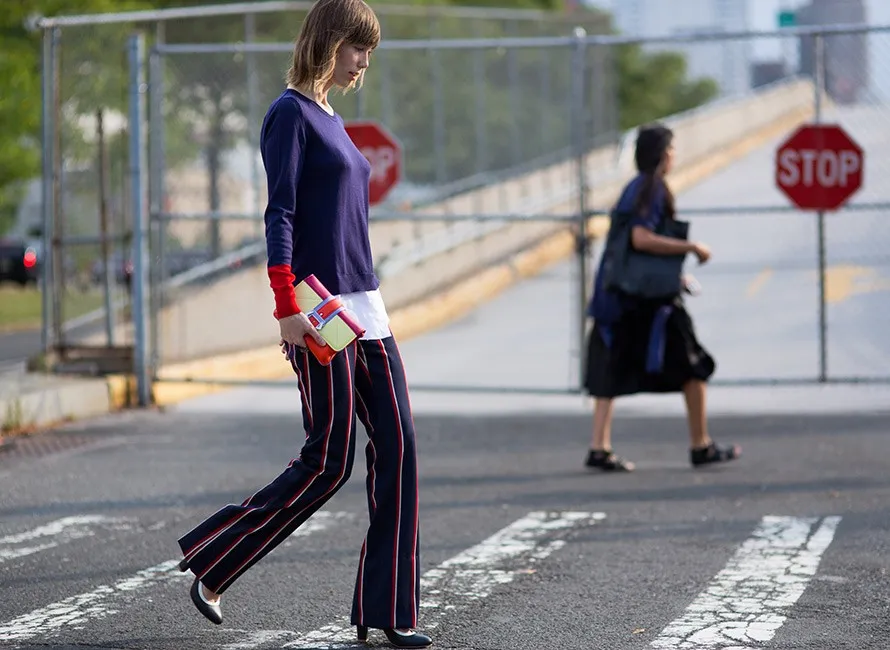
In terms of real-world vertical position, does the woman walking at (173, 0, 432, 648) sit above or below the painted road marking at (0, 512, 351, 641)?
above

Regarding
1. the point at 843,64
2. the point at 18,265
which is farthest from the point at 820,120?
the point at 18,265

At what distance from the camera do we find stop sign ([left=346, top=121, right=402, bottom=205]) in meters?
12.4

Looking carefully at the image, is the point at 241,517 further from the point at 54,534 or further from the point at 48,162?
the point at 48,162

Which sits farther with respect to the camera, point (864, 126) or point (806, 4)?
point (806, 4)

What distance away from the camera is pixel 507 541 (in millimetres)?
6754

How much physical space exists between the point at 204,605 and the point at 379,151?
782 cm

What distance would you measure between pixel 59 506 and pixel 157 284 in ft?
15.2

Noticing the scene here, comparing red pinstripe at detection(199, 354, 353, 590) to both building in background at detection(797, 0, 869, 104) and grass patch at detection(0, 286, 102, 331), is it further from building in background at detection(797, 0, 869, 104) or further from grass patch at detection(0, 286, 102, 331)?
grass patch at detection(0, 286, 102, 331)

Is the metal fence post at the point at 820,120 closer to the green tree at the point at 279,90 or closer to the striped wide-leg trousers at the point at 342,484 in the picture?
the green tree at the point at 279,90

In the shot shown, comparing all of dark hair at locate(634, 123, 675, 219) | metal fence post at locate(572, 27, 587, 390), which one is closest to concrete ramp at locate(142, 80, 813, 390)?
metal fence post at locate(572, 27, 587, 390)

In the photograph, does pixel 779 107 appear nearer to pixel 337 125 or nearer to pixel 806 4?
pixel 806 4

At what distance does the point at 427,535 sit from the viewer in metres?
6.92

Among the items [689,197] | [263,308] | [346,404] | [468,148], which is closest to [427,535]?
[346,404]

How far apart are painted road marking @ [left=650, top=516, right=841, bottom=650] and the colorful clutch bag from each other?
130 cm
